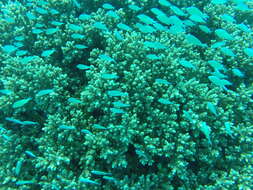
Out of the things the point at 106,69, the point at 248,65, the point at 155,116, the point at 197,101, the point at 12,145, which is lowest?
the point at 12,145

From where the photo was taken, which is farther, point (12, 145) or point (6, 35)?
point (6, 35)

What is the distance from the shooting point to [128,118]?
330cm

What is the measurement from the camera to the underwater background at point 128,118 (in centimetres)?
336

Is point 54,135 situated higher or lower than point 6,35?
lower

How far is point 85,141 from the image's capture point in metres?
3.63

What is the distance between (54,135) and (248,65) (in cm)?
464

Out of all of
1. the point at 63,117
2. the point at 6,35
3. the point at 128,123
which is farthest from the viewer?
the point at 6,35

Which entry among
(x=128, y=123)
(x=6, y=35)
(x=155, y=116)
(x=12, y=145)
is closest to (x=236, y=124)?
(x=155, y=116)

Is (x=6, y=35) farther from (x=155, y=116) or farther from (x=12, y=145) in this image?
(x=155, y=116)

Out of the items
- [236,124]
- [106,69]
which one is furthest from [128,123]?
[236,124]

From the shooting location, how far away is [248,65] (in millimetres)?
4617

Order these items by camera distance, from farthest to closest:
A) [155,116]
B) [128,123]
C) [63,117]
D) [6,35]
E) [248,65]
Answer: [6,35]
[248,65]
[63,117]
[155,116]
[128,123]

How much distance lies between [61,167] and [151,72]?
2.51 metres

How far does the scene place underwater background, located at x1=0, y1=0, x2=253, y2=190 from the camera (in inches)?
132
